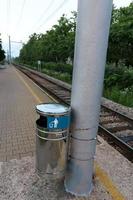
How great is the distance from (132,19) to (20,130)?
10745 mm

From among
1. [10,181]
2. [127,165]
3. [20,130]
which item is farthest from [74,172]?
[20,130]

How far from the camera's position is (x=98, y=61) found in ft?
9.97

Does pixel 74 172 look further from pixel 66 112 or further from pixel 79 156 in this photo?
pixel 66 112

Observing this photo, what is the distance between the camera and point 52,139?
330cm

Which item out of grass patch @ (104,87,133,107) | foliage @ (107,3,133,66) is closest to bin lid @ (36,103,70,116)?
grass patch @ (104,87,133,107)

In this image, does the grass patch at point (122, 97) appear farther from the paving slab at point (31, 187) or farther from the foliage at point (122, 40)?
the paving slab at point (31, 187)

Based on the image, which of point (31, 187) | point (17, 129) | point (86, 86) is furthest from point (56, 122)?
point (17, 129)

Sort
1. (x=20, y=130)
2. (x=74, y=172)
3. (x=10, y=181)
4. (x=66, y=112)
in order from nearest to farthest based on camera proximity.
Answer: (x=66, y=112) < (x=74, y=172) < (x=10, y=181) < (x=20, y=130)

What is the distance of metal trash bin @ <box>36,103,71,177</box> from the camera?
127 inches

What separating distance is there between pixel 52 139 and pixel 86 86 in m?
0.84

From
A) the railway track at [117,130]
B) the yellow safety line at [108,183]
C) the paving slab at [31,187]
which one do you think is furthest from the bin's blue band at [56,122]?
the railway track at [117,130]

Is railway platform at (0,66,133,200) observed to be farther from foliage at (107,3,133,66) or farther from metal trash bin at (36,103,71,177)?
foliage at (107,3,133,66)

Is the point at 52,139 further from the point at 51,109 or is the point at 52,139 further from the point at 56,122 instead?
the point at 51,109

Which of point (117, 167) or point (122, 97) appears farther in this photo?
point (122, 97)
